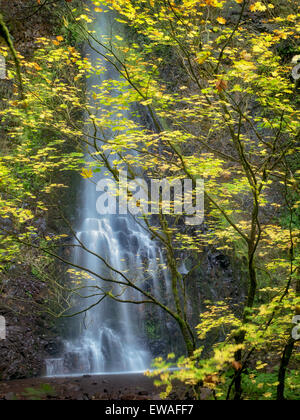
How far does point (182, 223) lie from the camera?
1132cm

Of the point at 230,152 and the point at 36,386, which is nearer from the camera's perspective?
the point at 36,386

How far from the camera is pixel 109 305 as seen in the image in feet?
33.8

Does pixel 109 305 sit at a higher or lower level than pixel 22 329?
higher

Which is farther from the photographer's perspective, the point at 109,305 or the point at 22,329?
the point at 109,305

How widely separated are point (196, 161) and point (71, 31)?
38.7 ft

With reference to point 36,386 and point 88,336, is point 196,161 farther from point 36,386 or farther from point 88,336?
point 88,336

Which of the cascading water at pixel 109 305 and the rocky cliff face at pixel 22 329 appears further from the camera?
the cascading water at pixel 109 305

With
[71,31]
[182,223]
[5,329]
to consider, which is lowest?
[5,329]

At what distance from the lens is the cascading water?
8.96m

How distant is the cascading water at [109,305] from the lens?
8.96m

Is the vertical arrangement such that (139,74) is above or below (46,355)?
above

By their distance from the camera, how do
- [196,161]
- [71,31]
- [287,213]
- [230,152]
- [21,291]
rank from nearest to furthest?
[196,161] → [21,291] → [287,213] → [230,152] → [71,31]

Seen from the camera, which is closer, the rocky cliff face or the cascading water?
the rocky cliff face
